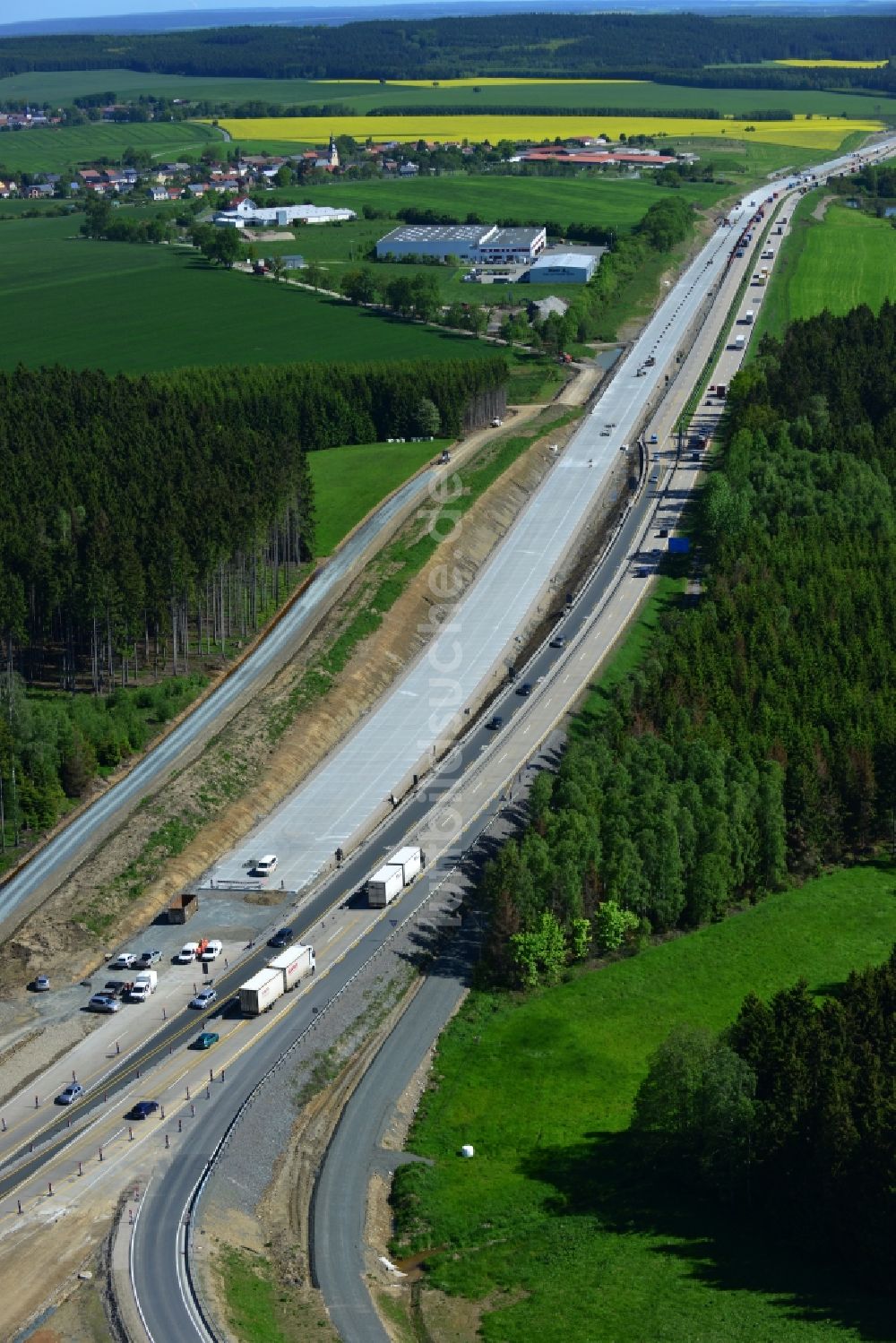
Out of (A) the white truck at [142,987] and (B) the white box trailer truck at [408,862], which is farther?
(B) the white box trailer truck at [408,862]

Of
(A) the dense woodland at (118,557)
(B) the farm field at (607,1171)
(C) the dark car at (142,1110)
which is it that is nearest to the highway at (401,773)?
(C) the dark car at (142,1110)

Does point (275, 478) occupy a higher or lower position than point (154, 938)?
higher

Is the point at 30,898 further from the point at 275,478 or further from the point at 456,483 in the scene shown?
the point at 456,483

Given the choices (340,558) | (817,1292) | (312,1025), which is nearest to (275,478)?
(340,558)

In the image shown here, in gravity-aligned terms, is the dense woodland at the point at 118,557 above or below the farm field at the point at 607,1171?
above

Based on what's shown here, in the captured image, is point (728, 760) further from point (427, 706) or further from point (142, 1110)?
point (142, 1110)

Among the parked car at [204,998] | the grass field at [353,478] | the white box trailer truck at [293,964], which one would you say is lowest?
the parked car at [204,998]

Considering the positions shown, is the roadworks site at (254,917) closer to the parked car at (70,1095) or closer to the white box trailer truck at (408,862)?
the parked car at (70,1095)
